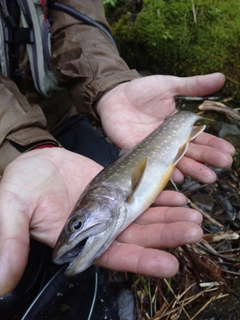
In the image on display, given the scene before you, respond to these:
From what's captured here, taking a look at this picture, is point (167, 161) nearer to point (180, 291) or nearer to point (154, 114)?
point (154, 114)

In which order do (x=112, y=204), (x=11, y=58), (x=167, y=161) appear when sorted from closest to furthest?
(x=112, y=204) < (x=167, y=161) < (x=11, y=58)

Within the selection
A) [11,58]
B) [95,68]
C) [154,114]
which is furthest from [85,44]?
[154,114]

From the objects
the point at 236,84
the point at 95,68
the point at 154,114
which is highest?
the point at 95,68

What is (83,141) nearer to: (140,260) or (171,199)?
(171,199)

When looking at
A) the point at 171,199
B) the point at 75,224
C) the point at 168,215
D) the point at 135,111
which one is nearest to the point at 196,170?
the point at 171,199

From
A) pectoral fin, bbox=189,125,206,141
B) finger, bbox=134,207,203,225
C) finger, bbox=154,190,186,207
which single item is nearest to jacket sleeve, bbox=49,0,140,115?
pectoral fin, bbox=189,125,206,141

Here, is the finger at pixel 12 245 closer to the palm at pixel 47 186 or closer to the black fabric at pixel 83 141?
the palm at pixel 47 186
